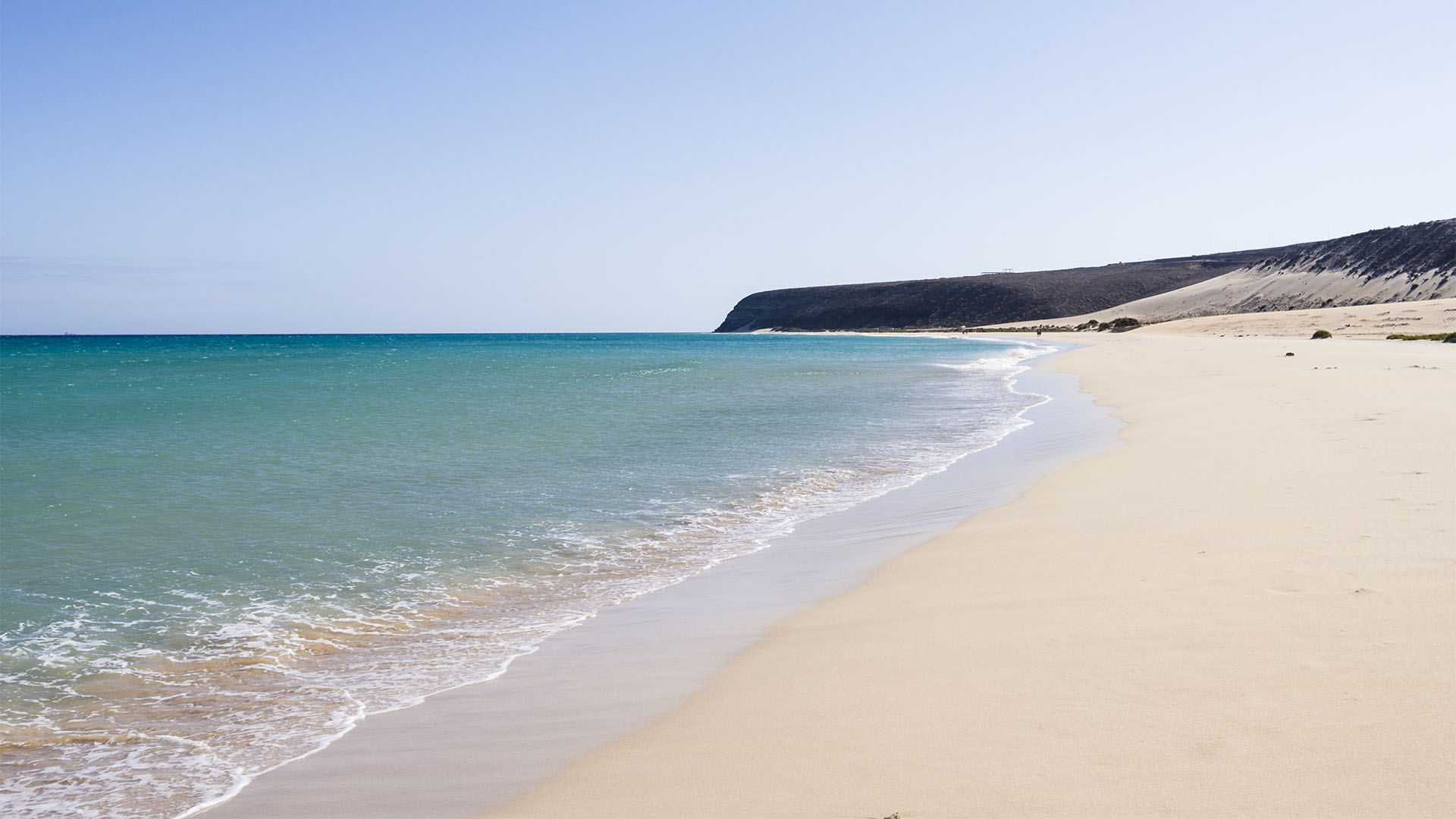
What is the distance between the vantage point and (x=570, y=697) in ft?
13.6

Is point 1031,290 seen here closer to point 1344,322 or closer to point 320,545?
point 1344,322

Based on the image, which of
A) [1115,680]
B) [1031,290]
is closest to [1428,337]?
[1115,680]

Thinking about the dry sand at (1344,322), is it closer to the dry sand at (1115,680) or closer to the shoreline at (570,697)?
the dry sand at (1115,680)

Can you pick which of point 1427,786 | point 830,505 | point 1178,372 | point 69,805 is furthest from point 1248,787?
point 1178,372

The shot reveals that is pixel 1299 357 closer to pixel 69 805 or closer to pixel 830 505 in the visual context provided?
pixel 830 505

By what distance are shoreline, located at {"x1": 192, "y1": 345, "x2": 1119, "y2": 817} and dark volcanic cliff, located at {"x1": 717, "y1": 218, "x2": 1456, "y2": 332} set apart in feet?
246

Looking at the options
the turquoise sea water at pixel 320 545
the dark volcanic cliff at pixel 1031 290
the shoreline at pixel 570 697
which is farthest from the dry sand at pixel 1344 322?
the shoreline at pixel 570 697

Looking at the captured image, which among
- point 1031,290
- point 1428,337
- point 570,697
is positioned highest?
point 1031,290

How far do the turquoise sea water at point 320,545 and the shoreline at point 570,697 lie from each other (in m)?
0.24

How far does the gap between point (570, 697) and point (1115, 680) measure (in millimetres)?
2319

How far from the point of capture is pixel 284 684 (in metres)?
4.58

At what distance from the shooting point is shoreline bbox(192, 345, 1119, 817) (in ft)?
10.8

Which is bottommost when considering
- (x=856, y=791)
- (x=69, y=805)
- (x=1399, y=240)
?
(x=69, y=805)

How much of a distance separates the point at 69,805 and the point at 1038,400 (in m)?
18.3
